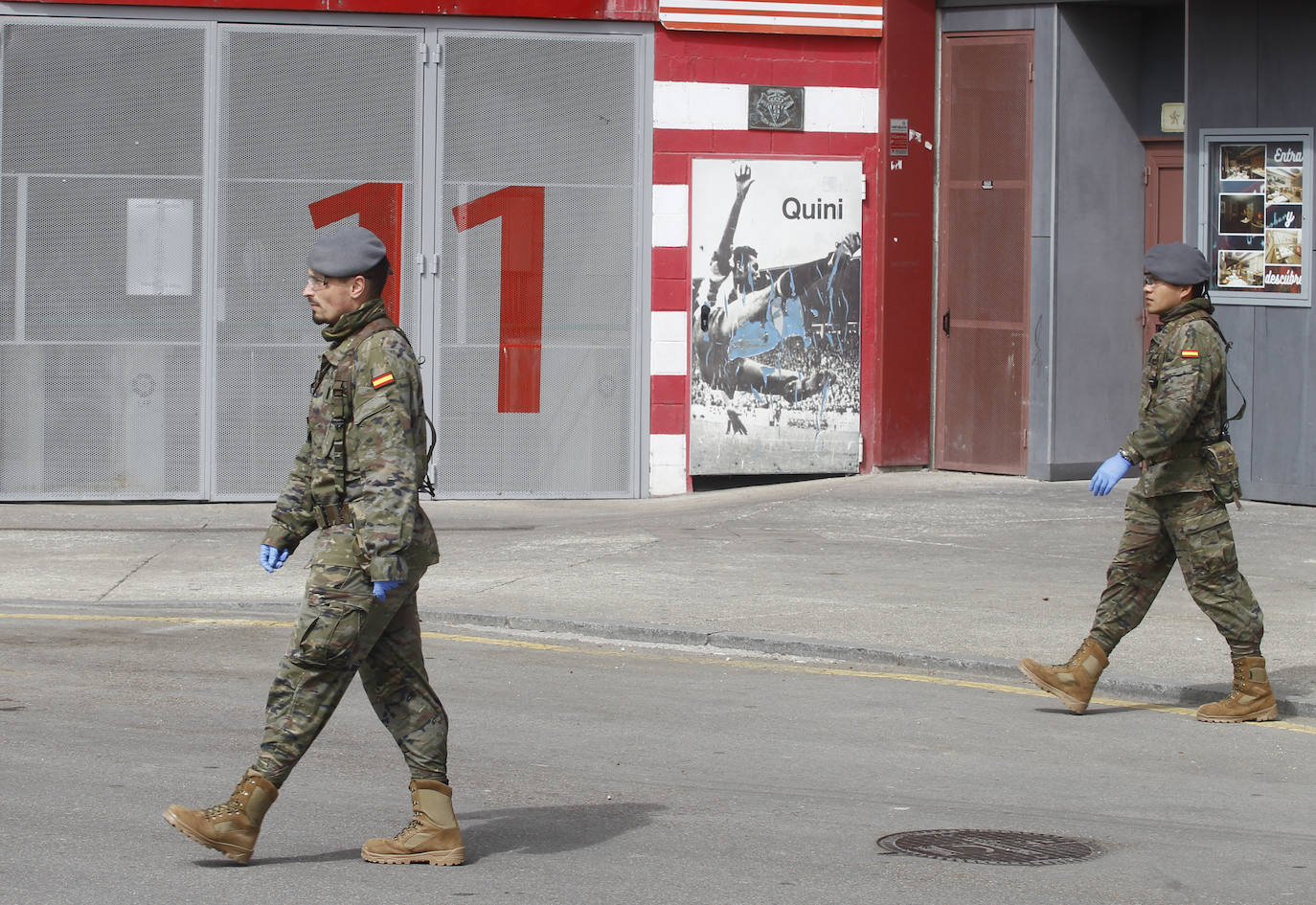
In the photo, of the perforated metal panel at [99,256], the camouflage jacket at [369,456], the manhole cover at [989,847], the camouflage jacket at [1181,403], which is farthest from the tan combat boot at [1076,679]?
the perforated metal panel at [99,256]

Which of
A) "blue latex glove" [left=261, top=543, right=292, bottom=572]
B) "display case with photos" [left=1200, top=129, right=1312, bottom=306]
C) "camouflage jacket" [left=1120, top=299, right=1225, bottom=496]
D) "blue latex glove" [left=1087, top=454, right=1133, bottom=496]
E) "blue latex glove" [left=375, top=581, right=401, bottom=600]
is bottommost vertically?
"blue latex glove" [left=375, top=581, right=401, bottom=600]

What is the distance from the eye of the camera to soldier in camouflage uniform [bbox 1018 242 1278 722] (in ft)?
26.3

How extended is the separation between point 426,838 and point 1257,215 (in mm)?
10566

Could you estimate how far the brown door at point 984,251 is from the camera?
52.0 ft

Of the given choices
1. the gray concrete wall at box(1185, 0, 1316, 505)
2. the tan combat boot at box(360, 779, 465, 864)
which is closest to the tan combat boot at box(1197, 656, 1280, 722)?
the tan combat boot at box(360, 779, 465, 864)

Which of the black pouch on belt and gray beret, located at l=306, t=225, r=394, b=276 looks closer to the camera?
gray beret, located at l=306, t=225, r=394, b=276

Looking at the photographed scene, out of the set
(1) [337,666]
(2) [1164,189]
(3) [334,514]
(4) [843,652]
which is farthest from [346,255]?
(2) [1164,189]

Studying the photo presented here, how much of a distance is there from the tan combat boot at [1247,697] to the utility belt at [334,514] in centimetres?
406

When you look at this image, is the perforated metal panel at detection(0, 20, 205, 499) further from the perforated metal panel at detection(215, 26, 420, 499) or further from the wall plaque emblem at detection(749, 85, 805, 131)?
the wall plaque emblem at detection(749, 85, 805, 131)

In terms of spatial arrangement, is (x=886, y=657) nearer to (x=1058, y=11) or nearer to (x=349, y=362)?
(x=349, y=362)

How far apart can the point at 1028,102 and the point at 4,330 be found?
819 centimetres

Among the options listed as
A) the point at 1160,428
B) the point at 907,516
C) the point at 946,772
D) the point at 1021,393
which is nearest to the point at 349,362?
the point at 946,772

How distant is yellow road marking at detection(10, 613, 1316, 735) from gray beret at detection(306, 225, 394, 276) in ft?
12.8

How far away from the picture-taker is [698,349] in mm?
15719
